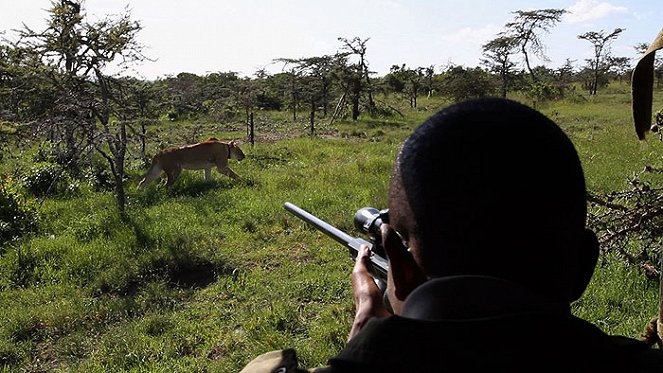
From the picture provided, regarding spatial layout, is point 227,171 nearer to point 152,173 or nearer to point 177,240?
point 152,173

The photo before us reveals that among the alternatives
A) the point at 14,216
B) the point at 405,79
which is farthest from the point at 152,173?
the point at 405,79

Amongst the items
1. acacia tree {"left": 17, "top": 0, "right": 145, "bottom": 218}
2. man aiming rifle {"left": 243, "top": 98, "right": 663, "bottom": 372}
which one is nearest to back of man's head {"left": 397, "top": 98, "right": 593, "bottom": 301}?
man aiming rifle {"left": 243, "top": 98, "right": 663, "bottom": 372}

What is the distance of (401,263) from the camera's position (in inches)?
35.4

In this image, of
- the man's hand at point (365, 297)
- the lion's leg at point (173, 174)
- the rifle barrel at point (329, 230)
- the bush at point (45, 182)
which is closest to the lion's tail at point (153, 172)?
the lion's leg at point (173, 174)

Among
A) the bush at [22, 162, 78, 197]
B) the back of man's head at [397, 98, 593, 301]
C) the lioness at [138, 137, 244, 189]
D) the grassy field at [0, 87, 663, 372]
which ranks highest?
the back of man's head at [397, 98, 593, 301]

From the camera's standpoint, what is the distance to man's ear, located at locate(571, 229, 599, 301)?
90 cm

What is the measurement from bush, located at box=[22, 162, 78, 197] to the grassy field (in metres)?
0.30

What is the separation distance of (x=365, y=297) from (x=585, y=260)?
487mm

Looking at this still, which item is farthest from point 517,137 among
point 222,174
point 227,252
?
point 222,174

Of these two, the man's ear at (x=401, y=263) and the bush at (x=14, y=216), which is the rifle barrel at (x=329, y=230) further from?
the bush at (x=14, y=216)

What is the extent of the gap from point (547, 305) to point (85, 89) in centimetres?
957

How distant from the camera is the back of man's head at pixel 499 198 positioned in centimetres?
81

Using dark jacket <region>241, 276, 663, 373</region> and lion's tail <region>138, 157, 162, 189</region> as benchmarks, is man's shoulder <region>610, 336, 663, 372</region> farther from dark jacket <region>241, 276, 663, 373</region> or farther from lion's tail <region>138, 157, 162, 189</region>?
lion's tail <region>138, 157, 162, 189</region>

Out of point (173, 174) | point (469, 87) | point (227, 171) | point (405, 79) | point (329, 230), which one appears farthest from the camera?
point (405, 79)
